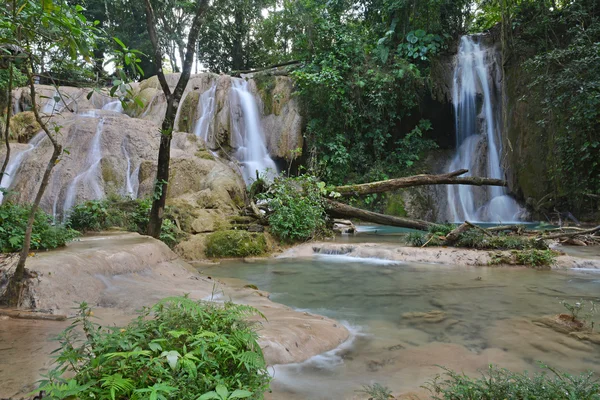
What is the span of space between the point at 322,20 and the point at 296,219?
36.4ft

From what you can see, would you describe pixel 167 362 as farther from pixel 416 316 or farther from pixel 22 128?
pixel 22 128

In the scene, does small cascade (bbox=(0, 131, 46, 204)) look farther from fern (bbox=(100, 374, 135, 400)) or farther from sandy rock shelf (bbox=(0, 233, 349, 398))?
fern (bbox=(100, 374, 135, 400))

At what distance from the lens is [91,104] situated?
1800 cm

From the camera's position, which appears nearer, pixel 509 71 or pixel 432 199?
pixel 509 71

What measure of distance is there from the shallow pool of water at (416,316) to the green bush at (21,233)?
280cm

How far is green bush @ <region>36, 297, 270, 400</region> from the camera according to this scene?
188 centimetres

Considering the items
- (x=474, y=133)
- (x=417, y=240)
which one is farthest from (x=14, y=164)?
(x=474, y=133)

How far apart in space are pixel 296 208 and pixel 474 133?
10275mm

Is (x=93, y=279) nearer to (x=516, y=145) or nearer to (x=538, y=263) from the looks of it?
(x=538, y=263)

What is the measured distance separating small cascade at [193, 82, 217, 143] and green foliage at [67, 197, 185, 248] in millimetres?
7388

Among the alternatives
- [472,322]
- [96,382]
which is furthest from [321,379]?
[472,322]

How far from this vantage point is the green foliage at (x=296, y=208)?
10445 millimetres

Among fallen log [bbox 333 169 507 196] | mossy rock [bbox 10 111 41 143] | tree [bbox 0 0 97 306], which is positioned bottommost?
fallen log [bbox 333 169 507 196]

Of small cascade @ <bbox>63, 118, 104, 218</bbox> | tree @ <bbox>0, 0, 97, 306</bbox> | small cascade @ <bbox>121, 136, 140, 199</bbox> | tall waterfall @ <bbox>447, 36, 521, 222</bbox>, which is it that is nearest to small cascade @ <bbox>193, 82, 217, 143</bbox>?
small cascade @ <bbox>121, 136, 140, 199</bbox>
